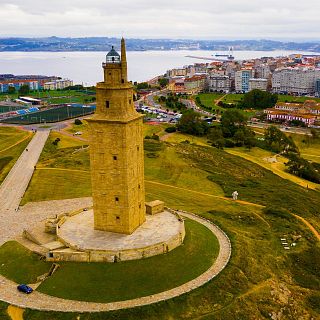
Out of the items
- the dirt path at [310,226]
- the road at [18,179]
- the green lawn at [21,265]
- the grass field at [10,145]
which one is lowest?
the dirt path at [310,226]

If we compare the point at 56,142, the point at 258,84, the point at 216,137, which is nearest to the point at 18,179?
the point at 56,142

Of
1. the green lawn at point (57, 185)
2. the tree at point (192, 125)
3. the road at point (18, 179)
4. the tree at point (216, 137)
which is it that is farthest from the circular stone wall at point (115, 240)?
the tree at point (192, 125)

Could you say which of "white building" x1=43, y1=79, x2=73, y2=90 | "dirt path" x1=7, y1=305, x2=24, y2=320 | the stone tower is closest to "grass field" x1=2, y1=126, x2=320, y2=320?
"dirt path" x1=7, y1=305, x2=24, y2=320

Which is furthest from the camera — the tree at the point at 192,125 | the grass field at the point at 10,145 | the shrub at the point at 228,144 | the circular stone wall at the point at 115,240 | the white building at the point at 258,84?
the white building at the point at 258,84

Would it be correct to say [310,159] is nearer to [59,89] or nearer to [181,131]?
[181,131]

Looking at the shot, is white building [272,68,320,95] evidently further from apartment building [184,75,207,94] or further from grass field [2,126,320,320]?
grass field [2,126,320,320]

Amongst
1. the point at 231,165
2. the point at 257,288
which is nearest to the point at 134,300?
the point at 257,288

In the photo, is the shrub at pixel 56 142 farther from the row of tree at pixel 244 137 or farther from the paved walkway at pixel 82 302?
the paved walkway at pixel 82 302
